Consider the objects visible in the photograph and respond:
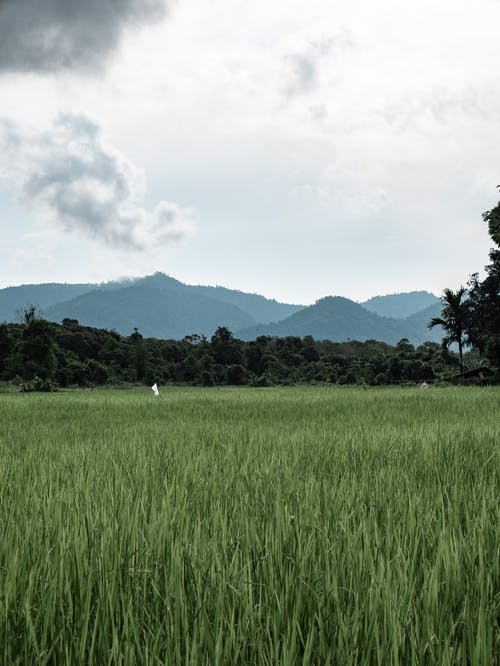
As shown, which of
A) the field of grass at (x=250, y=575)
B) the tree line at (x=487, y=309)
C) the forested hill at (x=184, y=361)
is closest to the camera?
the field of grass at (x=250, y=575)

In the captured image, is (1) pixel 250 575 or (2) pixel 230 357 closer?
(1) pixel 250 575

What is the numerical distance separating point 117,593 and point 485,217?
91.6 feet

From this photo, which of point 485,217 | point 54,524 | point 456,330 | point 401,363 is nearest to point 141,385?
point 401,363

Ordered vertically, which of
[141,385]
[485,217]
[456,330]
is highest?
[485,217]

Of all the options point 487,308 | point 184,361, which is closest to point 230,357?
point 184,361

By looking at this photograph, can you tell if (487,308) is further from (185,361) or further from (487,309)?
(185,361)

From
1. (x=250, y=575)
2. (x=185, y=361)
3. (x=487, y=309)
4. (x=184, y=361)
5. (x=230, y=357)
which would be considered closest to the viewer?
(x=250, y=575)

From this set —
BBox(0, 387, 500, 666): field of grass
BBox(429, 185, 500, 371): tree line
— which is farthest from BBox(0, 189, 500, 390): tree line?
BBox(0, 387, 500, 666): field of grass

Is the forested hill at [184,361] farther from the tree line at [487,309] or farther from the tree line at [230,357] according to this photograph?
the tree line at [487,309]

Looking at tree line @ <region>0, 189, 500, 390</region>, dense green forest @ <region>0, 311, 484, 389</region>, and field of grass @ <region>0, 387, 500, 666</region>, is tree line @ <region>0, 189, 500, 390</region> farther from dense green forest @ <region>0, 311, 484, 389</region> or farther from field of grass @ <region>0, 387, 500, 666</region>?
field of grass @ <region>0, 387, 500, 666</region>

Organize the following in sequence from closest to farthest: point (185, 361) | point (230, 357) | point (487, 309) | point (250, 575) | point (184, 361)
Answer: point (250, 575)
point (487, 309)
point (185, 361)
point (184, 361)
point (230, 357)

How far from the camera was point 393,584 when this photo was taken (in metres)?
1.49

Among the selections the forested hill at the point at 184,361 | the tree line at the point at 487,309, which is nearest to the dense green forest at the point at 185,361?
the forested hill at the point at 184,361

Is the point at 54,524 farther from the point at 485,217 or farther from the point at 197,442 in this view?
the point at 485,217
